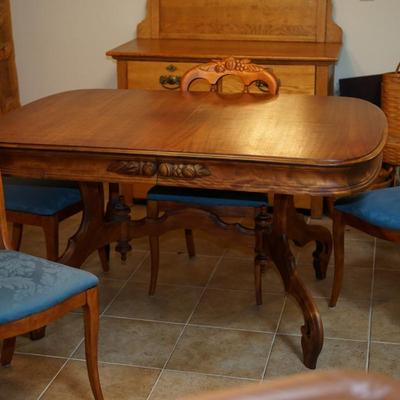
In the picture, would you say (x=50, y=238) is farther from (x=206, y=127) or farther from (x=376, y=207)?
(x=376, y=207)

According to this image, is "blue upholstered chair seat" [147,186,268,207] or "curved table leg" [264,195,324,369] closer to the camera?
"curved table leg" [264,195,324,369]

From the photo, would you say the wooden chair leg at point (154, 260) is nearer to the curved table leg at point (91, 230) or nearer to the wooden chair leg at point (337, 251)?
the curved table leg at point (91, 230)

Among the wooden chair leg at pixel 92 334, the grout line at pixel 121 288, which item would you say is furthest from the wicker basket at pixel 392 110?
the wooden chair leg at pixel 92 334

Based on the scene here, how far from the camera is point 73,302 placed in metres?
2.19

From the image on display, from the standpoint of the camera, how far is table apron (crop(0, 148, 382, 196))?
226cm

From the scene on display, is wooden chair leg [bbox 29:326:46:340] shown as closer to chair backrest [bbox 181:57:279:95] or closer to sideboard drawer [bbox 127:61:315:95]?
chair backrest [bbox 181:57:279:95]

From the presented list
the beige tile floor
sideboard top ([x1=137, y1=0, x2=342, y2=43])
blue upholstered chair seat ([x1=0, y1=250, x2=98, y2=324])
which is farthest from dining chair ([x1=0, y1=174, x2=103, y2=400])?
sideboard top ([x1=137, y1=0, x2=342, y2=43])

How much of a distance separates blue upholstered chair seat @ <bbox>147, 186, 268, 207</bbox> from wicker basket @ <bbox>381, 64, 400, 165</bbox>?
1097 millimetres

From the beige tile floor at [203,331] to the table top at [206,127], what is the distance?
481 millimetres

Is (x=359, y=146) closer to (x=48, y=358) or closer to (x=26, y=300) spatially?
(x=26, y=300)

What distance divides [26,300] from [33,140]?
58cm

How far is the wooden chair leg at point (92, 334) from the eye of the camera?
2242mm

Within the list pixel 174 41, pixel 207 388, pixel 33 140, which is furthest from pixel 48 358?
pixel 174 41

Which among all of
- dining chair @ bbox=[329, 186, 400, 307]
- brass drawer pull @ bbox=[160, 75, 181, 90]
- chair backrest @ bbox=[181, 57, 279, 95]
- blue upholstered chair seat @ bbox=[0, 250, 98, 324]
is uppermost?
chair backrest @ bbox=[181, 57, 279, 95]
